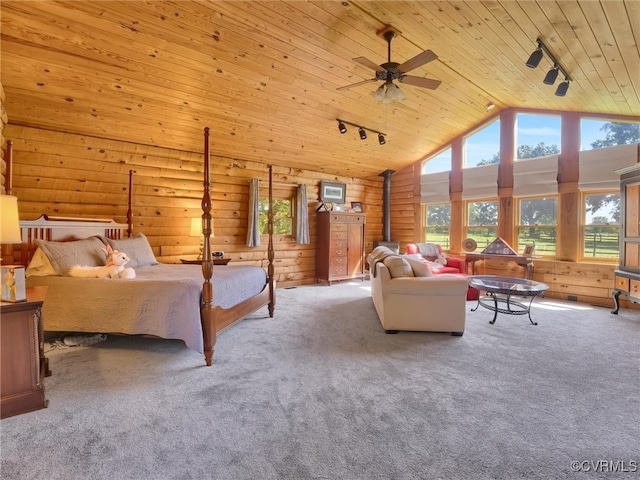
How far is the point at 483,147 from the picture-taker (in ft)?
21.2

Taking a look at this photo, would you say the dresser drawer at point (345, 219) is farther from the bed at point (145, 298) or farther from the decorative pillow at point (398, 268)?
the bed at point (145, 298)

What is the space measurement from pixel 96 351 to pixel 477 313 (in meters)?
4.46

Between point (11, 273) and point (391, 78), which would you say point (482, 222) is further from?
point (11, 273)

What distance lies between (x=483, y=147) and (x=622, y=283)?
11.0 ft

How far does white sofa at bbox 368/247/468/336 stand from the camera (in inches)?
133

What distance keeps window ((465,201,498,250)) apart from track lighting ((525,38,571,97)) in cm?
266

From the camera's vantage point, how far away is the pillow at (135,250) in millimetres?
3812

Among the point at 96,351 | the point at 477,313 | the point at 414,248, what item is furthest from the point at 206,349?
the point at 414,248

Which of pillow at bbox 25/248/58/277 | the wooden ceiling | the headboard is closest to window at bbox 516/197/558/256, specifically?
the wooden ceiling

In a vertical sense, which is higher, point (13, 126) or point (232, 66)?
point (232, 66)

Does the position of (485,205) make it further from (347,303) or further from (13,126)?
(13,126)

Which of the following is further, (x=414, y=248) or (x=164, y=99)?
(x=414, y=248)

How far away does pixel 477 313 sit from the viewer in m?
4.36

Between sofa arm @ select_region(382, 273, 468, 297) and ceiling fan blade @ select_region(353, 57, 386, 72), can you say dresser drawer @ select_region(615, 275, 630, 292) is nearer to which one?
sofa arm @ select_region(382, 273, 468, 297)
